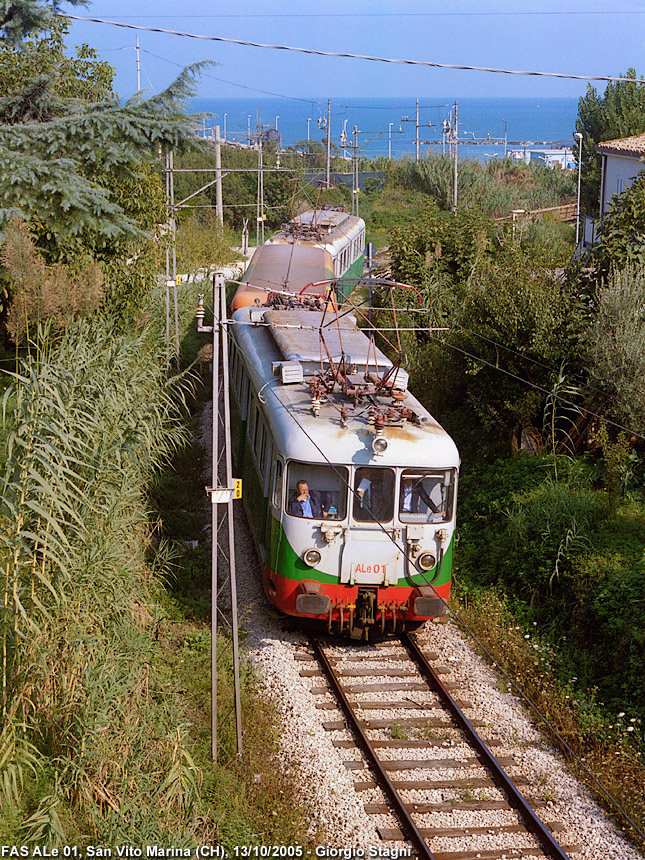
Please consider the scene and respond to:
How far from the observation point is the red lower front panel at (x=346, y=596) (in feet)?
32.4

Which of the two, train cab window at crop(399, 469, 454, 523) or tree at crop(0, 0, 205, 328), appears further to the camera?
tree at crop(0, 0, 205, 328)

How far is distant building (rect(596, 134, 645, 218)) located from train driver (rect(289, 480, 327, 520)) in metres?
19.7

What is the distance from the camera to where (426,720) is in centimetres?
921

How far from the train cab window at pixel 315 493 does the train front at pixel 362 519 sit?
11 mm

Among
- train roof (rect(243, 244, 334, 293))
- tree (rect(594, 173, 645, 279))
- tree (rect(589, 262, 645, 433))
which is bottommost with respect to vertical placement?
tree (rect(589, 262, 645, 433))

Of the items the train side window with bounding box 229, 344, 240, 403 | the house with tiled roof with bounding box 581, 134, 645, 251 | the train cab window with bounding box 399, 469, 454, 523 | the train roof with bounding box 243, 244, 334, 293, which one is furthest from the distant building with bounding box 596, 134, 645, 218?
the train cab window with bounding box 399, 469, 454, 523

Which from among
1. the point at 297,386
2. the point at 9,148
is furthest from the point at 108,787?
the point at 9,148

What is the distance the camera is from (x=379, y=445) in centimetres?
958

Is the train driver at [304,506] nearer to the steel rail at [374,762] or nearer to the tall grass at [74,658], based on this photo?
the steel rail at [374,762]

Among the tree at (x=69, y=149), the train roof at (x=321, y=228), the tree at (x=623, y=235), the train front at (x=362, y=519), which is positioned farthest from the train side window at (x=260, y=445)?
the train roof at (x=321, y=228)

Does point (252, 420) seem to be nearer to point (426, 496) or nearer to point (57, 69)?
point (426, 496)

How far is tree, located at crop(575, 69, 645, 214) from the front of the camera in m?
43.2

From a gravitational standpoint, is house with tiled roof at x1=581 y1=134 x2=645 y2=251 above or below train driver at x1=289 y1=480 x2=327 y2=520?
above

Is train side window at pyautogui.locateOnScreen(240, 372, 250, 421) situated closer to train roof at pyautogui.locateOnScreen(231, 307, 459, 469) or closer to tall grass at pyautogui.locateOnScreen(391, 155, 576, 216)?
train roof at pyautogui.locateOnScreen(231, 307, 459, 469)
